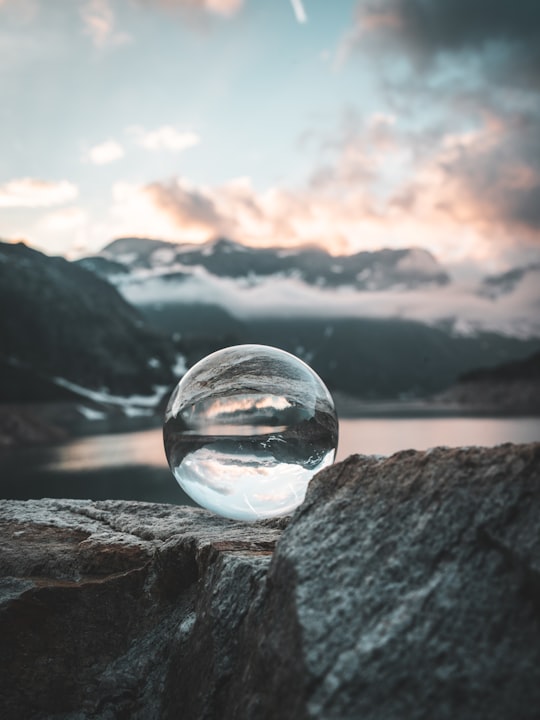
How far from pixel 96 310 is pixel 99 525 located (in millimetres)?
168773

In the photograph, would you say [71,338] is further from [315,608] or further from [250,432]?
[315,608]

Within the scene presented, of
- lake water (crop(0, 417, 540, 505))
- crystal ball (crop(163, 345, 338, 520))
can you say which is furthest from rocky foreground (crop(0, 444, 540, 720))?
lake water (crop(0, 417, 540, 505))

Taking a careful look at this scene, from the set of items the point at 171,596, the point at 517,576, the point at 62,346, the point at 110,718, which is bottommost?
the point at 110,718

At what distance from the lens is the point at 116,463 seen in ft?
140

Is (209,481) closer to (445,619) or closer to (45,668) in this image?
(45,668)

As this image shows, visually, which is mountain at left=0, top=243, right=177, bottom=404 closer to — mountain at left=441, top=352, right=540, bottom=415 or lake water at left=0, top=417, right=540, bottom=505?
lake water at left=0, top=417, right=540, bottom=505

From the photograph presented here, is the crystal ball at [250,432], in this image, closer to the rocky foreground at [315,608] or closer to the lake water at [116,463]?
the rocky foreground at [315,608]

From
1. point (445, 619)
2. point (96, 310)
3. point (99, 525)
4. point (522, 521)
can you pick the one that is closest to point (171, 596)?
point (99, 525)

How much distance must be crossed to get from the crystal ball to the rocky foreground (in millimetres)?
272

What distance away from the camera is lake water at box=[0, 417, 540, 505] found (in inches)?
1179

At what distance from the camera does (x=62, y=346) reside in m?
146

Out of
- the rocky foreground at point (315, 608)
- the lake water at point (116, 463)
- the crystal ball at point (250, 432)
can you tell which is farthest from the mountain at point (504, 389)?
the rocky foreground at point (315, 608)

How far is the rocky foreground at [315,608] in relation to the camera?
1844 mm

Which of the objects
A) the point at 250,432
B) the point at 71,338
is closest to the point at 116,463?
the point at 250,432
